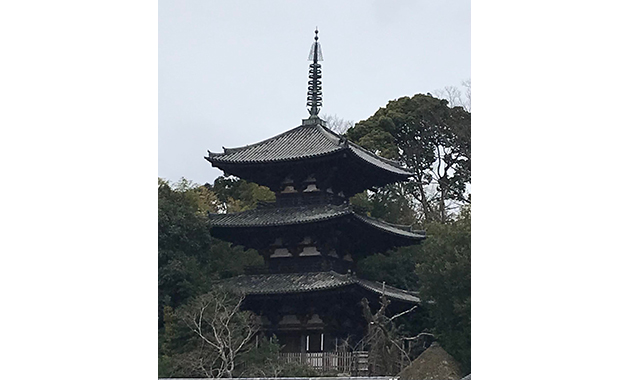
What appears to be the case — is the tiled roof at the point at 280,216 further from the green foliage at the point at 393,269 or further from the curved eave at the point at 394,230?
the green foliage at the point at 393,269

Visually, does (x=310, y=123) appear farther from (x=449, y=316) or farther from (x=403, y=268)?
(x=449, y=316)

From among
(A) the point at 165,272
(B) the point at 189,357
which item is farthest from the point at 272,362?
(A) the point at 165,272

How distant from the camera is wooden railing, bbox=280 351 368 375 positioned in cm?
1289

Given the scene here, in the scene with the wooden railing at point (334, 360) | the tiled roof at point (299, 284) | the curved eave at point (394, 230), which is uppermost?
the curved eave at point (394, 230)

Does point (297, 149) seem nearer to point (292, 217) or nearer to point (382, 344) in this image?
point (292, 217)

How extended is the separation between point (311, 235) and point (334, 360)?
84.1 inches

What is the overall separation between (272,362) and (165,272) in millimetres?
3227

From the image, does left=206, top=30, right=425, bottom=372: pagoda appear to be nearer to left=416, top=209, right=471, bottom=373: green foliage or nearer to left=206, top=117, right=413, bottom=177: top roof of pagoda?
left=206, top=117, right=413, bottom=177: top roof of pagoda

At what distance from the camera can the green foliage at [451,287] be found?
12.7 m

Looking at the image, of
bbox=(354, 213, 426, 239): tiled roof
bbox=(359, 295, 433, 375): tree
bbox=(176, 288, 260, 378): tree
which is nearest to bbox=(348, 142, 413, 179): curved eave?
bbox=(354, 213, 426, 239): tiled roof

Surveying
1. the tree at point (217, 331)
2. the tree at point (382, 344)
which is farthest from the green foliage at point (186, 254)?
the tree at point (382, 344)

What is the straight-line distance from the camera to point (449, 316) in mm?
12969

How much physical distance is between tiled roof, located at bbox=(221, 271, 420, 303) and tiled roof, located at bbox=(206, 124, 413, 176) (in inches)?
75.8
